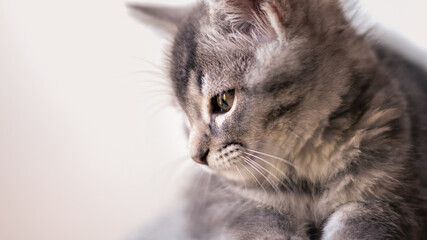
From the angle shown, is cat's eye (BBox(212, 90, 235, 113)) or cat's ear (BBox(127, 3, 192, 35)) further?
cat's ear (BBox(127, 3, 192, 35))

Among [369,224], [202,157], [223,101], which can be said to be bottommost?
[369,224]

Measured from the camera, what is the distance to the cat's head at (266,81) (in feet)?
3.21

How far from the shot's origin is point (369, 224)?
3.23 feet

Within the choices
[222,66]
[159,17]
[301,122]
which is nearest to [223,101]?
[222,66]

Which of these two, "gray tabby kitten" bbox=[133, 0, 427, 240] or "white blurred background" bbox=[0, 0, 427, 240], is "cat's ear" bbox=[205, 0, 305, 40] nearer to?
"gray tabby kitten" bbox=[133, 0, 427, 240]

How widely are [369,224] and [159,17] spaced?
76 cm

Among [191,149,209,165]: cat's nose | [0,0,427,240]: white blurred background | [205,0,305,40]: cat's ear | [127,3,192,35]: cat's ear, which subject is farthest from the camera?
[0,0,427,240]: white blurred background

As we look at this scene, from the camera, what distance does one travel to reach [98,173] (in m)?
1.73

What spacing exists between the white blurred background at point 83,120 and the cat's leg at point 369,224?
0.60m

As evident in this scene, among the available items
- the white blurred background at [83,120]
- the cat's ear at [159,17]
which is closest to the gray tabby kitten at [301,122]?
the cat's ear at [159,17]

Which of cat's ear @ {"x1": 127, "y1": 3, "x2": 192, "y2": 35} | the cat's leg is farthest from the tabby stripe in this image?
cat's ear @ {"x1": 127, "y1": 3, "x2": 192, "y2": 35}

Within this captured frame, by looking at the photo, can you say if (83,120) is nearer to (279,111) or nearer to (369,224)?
(279,111)

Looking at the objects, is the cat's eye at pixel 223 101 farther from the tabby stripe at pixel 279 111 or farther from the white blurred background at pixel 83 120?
the white blurred background at pixel 83 120

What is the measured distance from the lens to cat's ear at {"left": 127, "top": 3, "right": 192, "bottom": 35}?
48.9 inches
